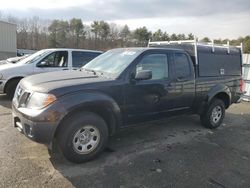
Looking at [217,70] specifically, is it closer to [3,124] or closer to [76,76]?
[76,76]

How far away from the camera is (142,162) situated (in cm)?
428

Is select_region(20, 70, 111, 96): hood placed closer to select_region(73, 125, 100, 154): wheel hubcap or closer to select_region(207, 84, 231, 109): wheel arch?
select_region(73, 125, 100, 154): wheel hubcap

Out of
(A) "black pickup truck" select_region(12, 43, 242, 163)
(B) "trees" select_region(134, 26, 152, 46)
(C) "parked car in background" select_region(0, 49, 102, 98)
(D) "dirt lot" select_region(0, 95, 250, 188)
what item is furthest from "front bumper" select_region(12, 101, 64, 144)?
(B) "trees" select_region(134, 26, 152, 46)

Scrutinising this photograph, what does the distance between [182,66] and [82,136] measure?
2.69m

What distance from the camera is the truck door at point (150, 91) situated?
463cm

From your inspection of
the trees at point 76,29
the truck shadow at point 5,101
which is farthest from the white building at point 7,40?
the trees at point 76,29

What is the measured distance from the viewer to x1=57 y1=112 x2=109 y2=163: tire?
12.8ft

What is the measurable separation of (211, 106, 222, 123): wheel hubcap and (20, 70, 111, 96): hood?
10.7 feet

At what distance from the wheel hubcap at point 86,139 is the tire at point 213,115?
318cm

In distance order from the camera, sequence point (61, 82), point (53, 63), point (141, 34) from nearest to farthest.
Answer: point (61, 82)
point (53, 63)
point (141, 34)

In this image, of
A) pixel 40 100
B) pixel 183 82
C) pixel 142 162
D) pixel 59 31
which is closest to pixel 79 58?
pixel 183 82

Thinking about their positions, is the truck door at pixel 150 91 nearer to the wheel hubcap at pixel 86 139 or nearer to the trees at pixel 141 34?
the wheel hubcap at pixel 86 139

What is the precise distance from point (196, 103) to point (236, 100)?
66.2 inches

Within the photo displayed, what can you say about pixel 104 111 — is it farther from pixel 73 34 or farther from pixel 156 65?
pixel 73 34
